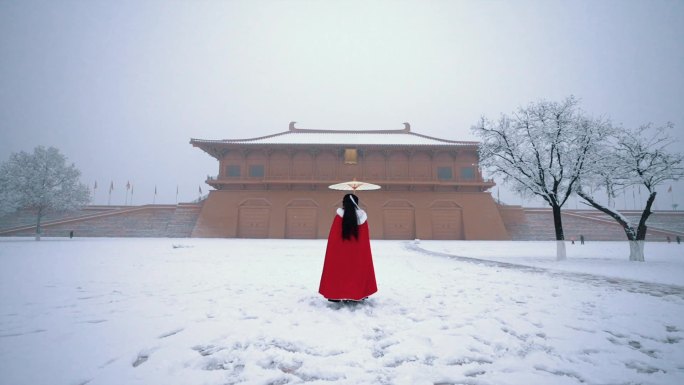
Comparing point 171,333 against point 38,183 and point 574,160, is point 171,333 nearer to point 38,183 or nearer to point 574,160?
point 574,160

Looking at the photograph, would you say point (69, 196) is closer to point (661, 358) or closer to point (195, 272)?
point (195, 272)

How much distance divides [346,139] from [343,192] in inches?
230

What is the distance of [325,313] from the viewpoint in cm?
330

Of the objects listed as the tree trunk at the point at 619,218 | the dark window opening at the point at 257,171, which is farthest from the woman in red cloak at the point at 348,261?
the dark window opening at the point at 257,171

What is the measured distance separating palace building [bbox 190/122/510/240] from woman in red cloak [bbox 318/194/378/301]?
16.8 metres

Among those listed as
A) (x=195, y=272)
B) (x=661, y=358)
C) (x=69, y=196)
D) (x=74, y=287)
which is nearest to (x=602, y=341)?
(x=661, y=358)

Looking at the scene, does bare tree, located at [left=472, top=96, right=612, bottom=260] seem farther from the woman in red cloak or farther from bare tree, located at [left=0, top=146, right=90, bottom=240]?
bare tree, located at [left=0, top=146, right=90, bottom=240]

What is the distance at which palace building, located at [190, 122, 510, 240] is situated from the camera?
68.5ft

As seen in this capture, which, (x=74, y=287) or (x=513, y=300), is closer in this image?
(x=513, y=300)

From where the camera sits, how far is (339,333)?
2.71m

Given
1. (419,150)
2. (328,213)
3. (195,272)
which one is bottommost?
(195,272)

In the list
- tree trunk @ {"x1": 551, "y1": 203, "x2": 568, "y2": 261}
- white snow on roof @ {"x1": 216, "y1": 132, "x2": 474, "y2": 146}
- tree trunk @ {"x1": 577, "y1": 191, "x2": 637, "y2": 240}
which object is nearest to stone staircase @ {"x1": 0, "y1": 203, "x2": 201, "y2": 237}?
white snow on roof @ {"x1": 216, "y1": 132, "x2": 474, "y2": 146}

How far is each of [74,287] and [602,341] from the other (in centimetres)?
713

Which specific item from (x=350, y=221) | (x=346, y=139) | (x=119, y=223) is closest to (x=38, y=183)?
(x=119, y=223)
